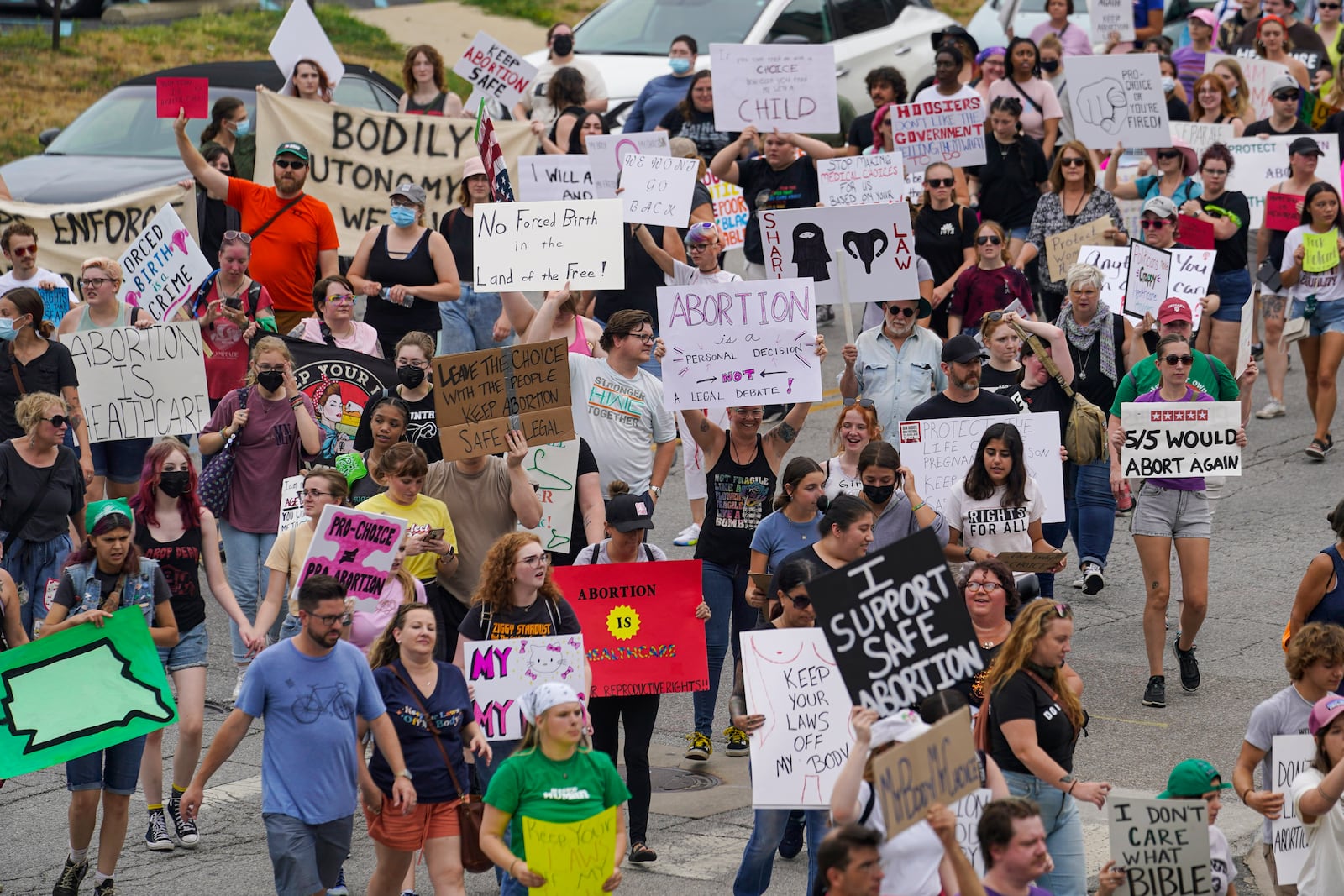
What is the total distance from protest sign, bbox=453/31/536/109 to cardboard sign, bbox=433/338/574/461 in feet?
24.3

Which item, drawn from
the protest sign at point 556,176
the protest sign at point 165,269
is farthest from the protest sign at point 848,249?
the protest sign at point 165,269

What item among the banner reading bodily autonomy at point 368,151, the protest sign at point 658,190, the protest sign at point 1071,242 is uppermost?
the banner reading bodily autonomy at point 368,151

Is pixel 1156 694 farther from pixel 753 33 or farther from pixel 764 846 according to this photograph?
pixel 753 33

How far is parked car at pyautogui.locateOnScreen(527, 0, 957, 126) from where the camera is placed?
752 inches

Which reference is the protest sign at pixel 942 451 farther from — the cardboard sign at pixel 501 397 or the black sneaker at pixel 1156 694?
the cardboard sign at pixel 501 397

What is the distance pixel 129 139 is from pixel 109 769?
9738 millimetres

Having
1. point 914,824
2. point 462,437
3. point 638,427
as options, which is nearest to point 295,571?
point 462,437

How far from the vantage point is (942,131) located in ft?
51.9

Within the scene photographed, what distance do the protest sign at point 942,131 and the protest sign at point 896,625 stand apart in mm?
9335

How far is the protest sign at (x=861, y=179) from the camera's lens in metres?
15.0

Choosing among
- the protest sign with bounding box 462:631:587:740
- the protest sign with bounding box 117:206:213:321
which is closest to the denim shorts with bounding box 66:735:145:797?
the protest sign with bounding box 462:631:587:740

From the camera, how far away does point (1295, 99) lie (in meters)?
16.9

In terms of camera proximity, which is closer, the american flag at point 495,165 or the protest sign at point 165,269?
the protest sign at point 165,269

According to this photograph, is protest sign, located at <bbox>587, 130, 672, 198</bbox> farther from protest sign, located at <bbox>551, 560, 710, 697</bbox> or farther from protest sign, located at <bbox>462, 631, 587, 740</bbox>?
protest sign, located at <bbox>462, 631, 587, 740</bbox>
